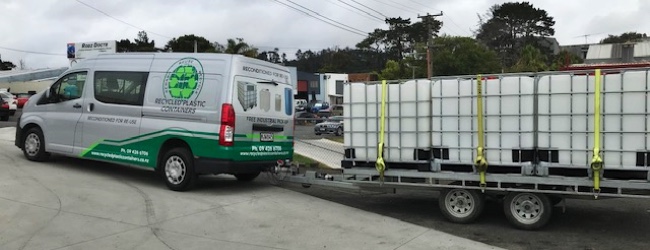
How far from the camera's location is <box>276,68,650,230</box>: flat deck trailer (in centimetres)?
620

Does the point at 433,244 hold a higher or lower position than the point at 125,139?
lower

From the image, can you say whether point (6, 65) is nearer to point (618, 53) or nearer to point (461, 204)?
point (618, 53)

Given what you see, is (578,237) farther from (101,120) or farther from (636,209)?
(101,120)

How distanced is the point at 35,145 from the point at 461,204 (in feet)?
27.1

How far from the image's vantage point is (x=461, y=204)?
733cm

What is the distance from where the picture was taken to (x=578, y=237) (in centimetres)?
661

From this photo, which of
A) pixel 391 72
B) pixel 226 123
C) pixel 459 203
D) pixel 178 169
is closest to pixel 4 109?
pixel 178 169

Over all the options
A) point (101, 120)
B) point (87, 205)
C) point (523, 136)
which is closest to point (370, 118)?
point (523, 136)

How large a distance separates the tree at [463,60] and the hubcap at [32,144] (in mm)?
57496

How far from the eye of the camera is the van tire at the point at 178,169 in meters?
8.69

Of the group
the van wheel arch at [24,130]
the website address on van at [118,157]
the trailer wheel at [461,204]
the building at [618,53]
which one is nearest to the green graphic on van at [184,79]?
the website address on van at [118,157]

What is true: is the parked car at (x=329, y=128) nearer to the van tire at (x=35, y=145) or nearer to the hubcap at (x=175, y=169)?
the van tire at (x=35, y=145)

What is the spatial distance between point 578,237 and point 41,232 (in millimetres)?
6393

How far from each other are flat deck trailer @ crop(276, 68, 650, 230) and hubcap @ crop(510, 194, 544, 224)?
12mm
